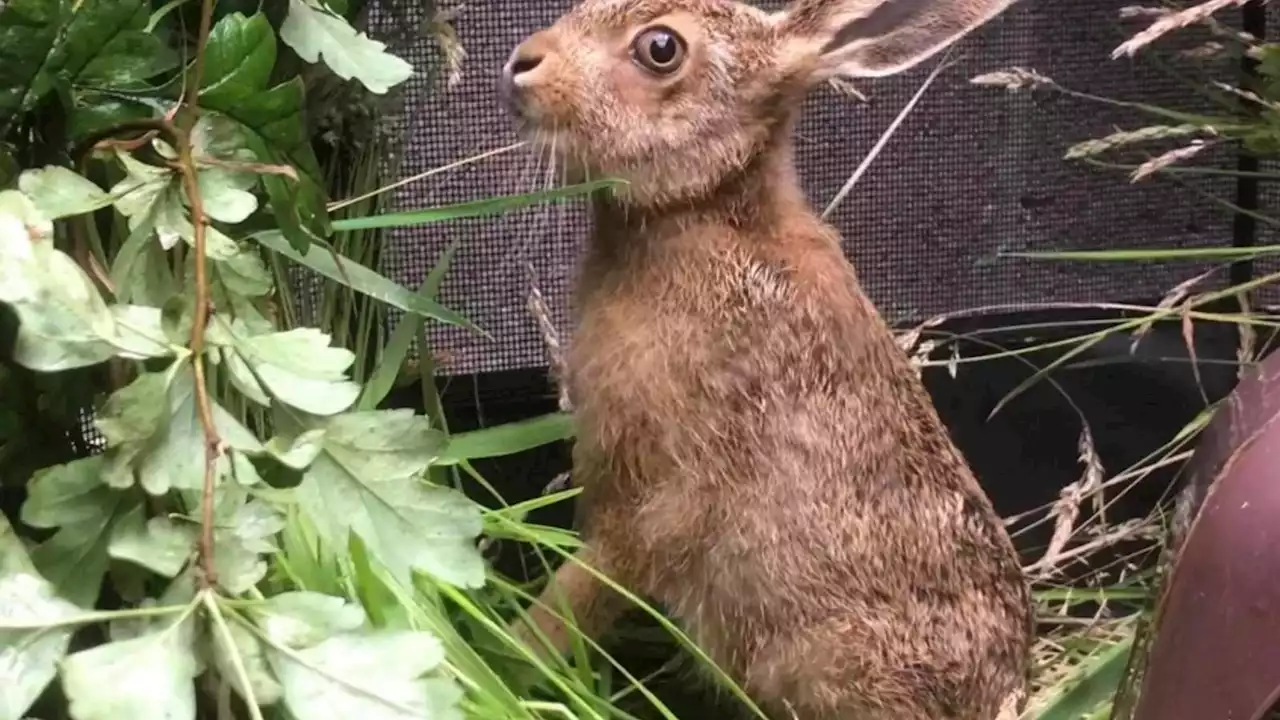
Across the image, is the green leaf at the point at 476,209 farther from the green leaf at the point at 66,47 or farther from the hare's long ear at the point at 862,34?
the green leaf at the point at 66,47

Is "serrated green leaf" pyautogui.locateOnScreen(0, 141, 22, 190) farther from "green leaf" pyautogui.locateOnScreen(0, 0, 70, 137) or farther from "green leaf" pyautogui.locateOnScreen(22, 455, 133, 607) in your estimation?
"green leaf" pyautogui.locateOnScreen(22, 455, 133, 607)

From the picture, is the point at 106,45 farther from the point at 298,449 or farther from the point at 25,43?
the point at 298,449

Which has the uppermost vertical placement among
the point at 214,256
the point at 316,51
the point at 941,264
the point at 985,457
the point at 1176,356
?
the point at 316,51

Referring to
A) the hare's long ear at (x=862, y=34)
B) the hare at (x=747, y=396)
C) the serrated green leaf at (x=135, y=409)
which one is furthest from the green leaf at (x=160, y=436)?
the hare's long ear at (x=862, y=34)

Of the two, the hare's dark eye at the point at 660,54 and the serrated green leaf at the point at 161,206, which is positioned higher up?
the hare's dark eye at the point at 660,54

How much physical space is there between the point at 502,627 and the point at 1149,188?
972mm

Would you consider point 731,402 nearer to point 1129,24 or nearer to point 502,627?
point 502,627

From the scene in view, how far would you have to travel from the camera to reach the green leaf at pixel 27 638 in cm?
60

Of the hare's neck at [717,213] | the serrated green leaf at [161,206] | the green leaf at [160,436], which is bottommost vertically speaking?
the green leaf at [160,436]

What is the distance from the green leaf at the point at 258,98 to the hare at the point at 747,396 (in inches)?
14.6

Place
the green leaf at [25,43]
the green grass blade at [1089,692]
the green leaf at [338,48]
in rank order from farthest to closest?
the green grass blade at [1089,692] → the green leaf at [338,48] → the green leaf at [25,43]

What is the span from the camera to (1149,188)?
163cm

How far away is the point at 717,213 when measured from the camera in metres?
1.18

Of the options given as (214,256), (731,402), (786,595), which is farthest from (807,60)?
(214,256)
